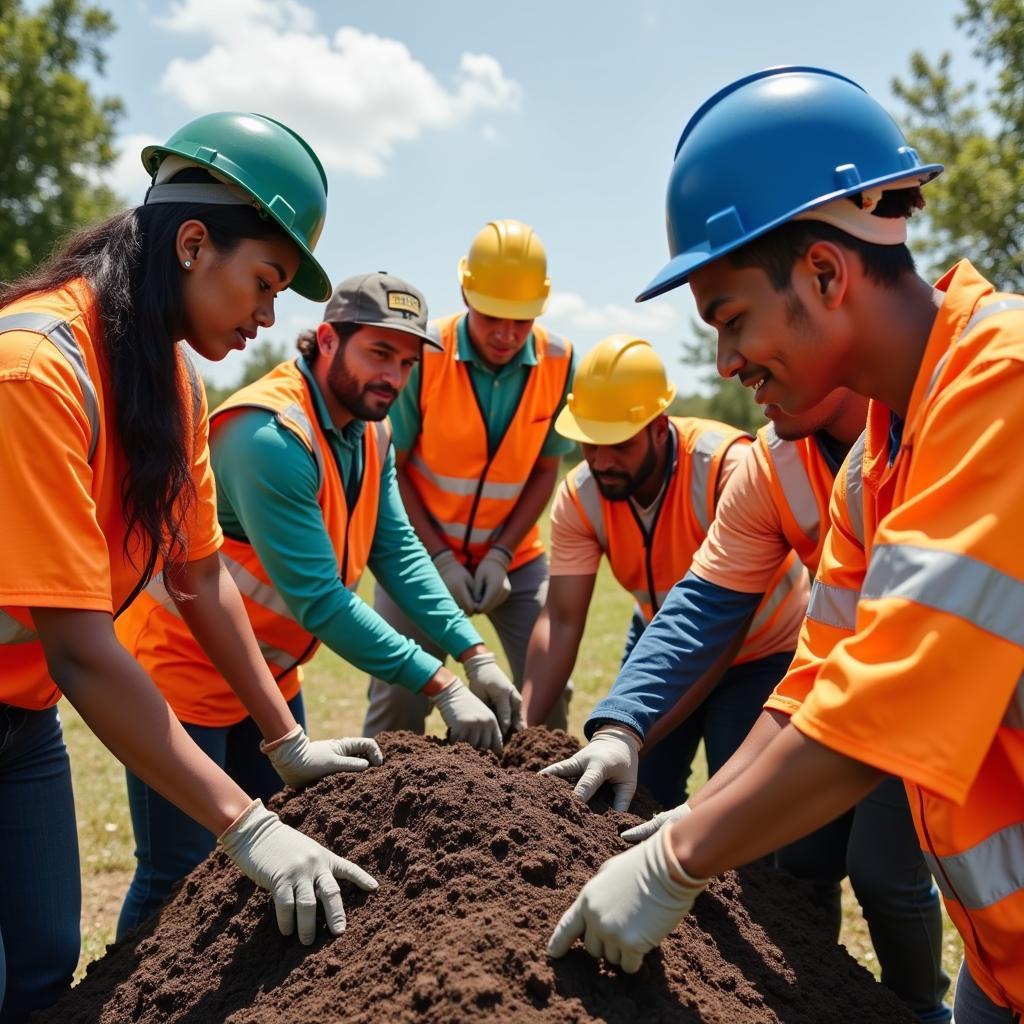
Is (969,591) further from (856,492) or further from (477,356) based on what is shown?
(477,356)

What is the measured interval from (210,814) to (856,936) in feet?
11.1

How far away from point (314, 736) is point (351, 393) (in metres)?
4.52

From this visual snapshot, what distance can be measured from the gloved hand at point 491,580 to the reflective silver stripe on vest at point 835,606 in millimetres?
2991

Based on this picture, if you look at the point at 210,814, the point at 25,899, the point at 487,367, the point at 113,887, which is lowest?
the point at 113,887

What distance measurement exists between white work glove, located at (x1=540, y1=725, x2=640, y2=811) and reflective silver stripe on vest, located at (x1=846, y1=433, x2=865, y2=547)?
1.03m

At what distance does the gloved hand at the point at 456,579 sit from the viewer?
5098 mm

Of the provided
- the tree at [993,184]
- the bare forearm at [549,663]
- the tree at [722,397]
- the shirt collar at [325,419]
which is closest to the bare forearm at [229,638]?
the shirt collar at [325,419]

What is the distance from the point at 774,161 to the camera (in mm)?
1848

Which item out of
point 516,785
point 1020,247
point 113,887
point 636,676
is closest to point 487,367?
point 636,676

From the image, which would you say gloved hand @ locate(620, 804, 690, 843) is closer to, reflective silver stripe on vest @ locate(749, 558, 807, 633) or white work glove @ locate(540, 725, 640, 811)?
white work glove @ locate(540, 725, 640, 811)

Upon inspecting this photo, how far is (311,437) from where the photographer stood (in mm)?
3512

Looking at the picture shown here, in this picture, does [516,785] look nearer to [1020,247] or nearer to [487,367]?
[487,367]

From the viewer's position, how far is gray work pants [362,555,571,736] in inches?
198

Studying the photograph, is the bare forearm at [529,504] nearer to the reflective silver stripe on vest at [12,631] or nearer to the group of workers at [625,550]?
the group of workers at [625,550]
